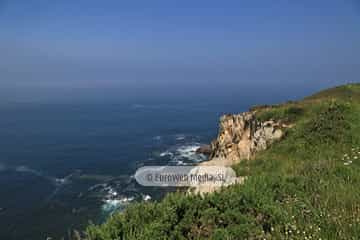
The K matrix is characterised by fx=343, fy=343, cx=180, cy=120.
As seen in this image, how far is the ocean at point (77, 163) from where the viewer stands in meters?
30.9

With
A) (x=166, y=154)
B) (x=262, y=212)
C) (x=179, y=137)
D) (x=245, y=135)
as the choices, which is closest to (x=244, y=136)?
(x=245, y=135)

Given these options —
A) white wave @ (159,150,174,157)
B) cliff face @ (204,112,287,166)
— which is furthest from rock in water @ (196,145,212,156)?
cliff face @ (204,112,287,166)

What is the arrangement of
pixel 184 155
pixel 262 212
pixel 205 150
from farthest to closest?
pixel 205 150
pixel 184 155
pixel 262 212

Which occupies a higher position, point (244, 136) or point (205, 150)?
point (244, 136)

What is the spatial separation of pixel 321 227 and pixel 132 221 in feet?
9.40

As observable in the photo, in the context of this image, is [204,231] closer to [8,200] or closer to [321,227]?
[321,227]

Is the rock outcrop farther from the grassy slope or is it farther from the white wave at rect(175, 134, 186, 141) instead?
the white wave at rect(175, 134, 186, 141)

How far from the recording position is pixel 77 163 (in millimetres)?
48250

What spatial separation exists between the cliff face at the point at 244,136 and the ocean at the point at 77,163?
7.96 metres

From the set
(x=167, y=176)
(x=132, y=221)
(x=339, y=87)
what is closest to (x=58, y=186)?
(x=167, y=176)

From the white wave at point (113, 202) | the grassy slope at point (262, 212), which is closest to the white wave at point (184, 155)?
the white wave at point (113, 202)

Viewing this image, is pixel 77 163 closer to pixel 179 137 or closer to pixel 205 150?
pixel 205 150

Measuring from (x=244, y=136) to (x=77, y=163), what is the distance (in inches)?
1058

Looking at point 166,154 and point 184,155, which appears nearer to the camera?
point 184,155
